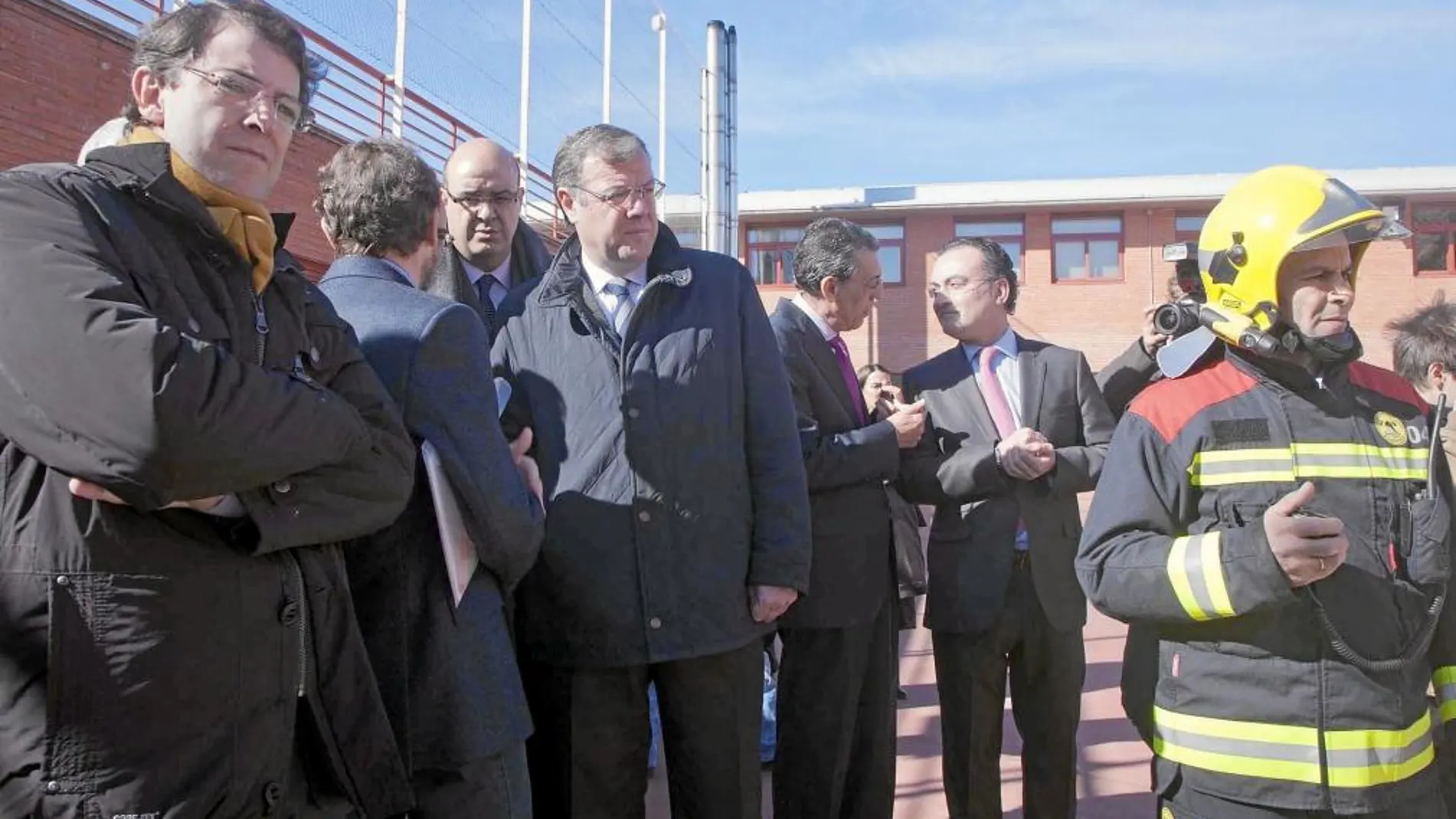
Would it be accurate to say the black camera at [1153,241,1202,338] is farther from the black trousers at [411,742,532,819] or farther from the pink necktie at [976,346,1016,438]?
the black trousers at [411,742,532,819]

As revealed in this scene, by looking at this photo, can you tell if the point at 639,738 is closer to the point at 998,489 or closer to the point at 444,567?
the point at 444,567

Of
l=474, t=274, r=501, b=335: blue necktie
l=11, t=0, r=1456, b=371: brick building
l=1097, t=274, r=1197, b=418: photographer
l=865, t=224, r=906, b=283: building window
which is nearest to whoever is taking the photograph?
l=474, t=274, r=501, b=335: blue necktie

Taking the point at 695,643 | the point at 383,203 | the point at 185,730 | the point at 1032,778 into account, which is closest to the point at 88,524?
the point at 185,730

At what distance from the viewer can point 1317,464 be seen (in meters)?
2.16

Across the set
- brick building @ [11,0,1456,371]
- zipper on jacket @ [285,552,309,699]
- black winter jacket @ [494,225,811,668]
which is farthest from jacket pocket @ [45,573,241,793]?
brick building @ [11,0,1456,371]

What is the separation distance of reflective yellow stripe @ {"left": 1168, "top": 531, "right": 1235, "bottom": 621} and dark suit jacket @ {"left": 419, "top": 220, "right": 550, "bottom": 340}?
1905 mm

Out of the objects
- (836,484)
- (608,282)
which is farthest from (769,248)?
(608,282)

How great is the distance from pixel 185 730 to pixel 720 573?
4.74 ft

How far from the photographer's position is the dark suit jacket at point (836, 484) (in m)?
3.38

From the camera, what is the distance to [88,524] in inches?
58.7

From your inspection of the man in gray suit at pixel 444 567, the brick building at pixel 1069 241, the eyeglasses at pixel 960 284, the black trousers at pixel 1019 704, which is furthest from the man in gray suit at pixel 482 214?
the brick building at pixel 1069 241

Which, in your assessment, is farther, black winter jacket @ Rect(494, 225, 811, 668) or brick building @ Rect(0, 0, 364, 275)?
brick building @ Rect(0, 0, 364, 275)

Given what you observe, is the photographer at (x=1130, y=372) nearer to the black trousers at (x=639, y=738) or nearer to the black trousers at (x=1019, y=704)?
the black trousers at (x=1019, y=704)

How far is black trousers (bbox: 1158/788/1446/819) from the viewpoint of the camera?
2.10m
